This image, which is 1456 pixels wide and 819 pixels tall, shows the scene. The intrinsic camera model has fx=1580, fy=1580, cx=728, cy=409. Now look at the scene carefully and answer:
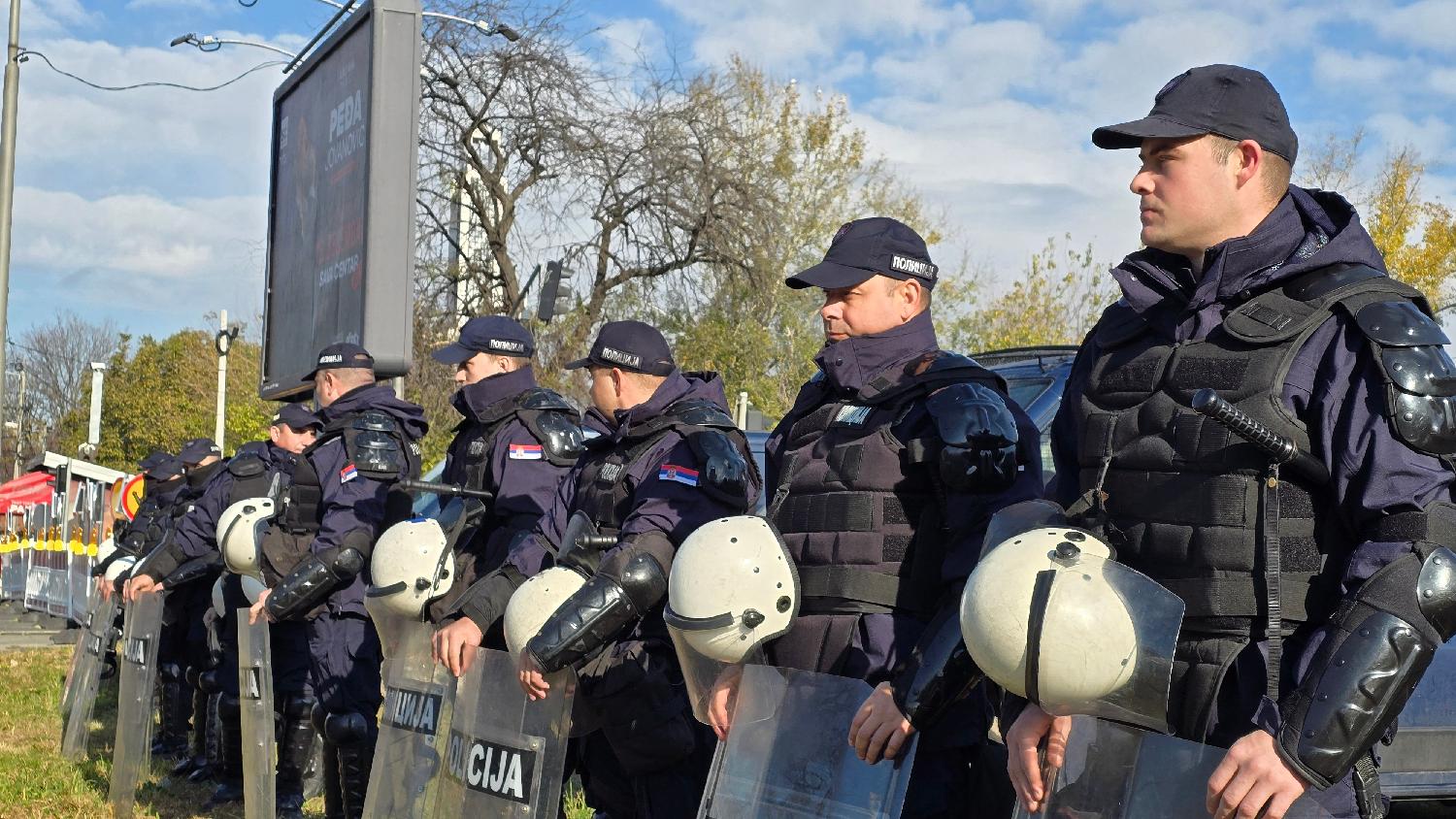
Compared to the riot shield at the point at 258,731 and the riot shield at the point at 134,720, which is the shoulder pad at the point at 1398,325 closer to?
the riot shield at the point at 258,731

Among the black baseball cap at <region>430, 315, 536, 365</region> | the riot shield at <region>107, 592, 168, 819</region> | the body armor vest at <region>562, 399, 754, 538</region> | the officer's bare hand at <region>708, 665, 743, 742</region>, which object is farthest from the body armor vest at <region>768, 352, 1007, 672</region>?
the riot shield at <region>107, 592, 168, 819</region>

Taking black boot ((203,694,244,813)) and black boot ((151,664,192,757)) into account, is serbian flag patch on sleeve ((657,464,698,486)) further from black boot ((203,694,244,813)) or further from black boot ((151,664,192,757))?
black boot ((151,664,192,757))

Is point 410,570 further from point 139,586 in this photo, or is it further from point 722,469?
point 139,586

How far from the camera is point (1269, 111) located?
9.04 feet

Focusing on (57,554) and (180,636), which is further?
(57,554)

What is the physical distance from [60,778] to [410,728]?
4.60 meters

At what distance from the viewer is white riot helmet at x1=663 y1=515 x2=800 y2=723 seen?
3420mm

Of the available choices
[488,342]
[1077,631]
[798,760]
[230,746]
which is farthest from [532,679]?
[230,746]

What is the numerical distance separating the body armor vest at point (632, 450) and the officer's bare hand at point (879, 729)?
1.59 metres

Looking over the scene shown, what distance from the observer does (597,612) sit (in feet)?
13.8

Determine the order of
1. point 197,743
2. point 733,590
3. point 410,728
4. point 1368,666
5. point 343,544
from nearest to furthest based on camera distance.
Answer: point 1368,666, point 733,590, point 410,728, point 343,544, point 197,743

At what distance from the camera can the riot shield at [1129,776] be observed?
2.44 meters

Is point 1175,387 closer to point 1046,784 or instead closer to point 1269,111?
point 1269,111

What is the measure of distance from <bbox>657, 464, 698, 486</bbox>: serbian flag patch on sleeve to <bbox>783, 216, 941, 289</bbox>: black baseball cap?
0.85 m
